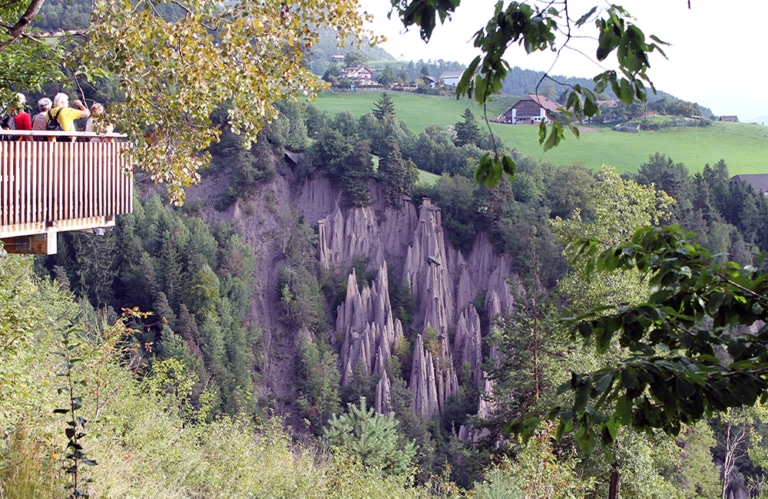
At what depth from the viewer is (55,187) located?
284 inches

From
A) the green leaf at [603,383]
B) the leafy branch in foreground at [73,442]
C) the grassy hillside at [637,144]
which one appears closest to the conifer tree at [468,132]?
the grassy hillside at [637,144]

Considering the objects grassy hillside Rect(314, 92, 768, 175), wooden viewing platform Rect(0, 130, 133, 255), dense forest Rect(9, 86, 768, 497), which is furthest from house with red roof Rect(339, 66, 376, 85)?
wooden viewing platform Rect(0, 130, 133, 255)

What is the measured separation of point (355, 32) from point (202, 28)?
4.86ft

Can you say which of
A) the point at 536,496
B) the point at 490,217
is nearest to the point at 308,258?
the point at 490,217

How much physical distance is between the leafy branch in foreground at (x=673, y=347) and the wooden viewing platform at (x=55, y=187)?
5.15 m

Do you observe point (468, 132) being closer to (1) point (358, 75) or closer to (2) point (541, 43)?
(1) point (358, 75)

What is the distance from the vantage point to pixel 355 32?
269 inches

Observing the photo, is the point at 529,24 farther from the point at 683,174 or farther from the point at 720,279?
the point at 683,174

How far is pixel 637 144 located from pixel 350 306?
35562mm

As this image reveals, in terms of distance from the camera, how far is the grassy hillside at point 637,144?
2238 inches

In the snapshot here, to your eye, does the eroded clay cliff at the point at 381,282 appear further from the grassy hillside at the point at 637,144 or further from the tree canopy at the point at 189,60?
the tree canopy at the point at 189,60

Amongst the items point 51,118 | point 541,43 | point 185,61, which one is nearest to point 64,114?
point 51,118

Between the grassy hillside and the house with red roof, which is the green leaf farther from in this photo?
the house with red roof

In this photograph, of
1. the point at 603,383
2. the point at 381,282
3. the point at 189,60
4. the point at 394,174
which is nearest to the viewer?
the point at 603,383
